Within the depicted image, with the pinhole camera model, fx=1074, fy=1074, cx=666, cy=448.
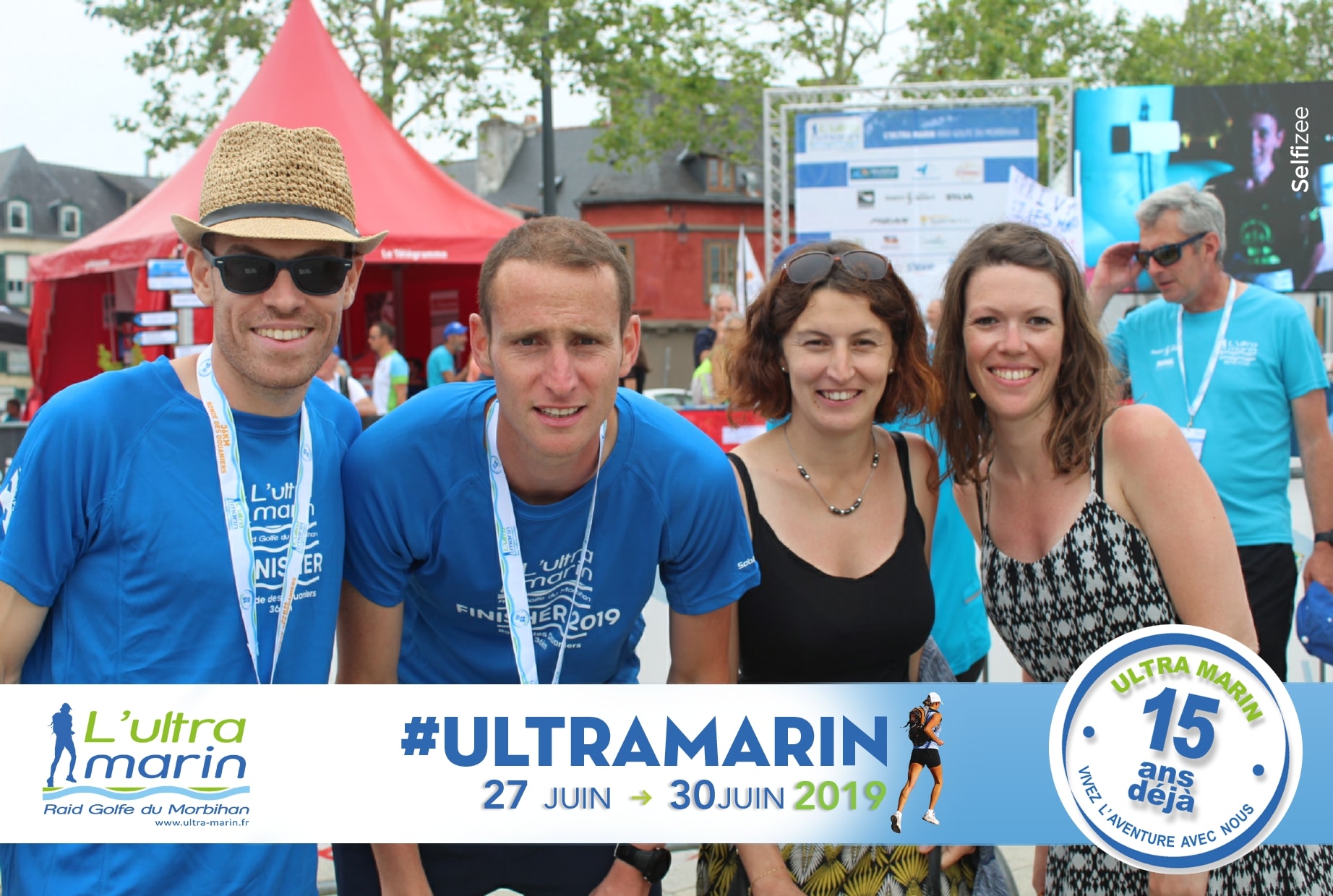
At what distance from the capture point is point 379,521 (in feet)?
7.29

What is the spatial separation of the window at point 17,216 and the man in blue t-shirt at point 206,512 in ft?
247

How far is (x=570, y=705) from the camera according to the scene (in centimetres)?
210

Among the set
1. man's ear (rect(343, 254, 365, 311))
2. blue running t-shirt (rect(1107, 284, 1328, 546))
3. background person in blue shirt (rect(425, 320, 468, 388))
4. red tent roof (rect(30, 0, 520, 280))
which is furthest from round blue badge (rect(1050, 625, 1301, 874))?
background person in blue shirt (rect(425, 320, 468, 388))

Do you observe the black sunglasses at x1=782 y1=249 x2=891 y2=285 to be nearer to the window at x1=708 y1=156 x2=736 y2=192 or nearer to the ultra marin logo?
the ultra marin logo

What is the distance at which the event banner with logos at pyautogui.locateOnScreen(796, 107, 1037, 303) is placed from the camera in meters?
11.6

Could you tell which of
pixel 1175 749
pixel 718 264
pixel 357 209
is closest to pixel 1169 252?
pixel 1175 749

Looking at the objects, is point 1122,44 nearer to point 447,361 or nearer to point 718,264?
point 718,264

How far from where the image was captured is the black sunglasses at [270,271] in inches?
84.1

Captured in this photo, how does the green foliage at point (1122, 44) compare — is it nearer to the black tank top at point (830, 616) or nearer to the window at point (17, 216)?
the black tank top at point (830, 616)

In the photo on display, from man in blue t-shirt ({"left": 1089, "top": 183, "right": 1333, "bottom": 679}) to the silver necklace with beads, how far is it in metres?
1.96

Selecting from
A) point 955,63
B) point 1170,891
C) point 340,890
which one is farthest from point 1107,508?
point 955,63

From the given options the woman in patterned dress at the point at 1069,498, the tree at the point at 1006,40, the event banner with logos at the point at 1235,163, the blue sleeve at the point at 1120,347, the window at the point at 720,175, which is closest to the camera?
the woman in patterned dress at the point at 1069,498

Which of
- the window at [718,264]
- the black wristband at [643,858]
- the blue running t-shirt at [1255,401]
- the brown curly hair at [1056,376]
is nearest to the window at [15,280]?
the window at [718,264]

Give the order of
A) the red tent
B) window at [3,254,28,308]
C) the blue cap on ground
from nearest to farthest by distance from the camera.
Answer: the blue cap on ground, the red tent, window at [3,254,28,308]
